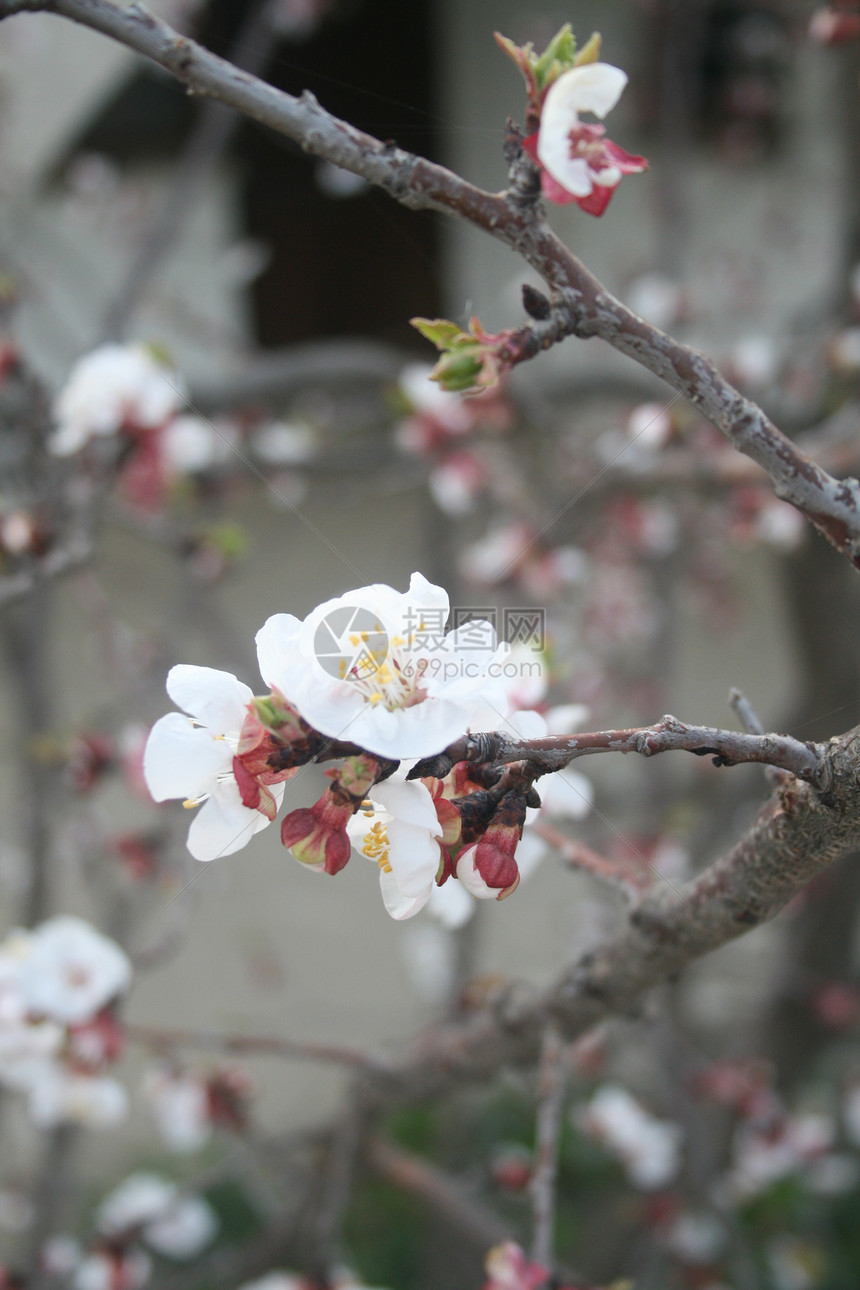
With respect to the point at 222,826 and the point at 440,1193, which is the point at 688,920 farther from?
the point at 440,1193

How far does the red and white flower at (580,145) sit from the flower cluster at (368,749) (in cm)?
24

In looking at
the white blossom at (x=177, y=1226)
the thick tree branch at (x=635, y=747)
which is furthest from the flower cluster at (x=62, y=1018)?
the thick tree branch at (x=635, y=747)

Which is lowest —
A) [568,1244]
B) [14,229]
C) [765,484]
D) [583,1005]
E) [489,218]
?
[568,1244]

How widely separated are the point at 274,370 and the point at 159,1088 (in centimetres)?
128

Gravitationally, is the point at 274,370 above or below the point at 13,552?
above

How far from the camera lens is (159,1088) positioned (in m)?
1.49

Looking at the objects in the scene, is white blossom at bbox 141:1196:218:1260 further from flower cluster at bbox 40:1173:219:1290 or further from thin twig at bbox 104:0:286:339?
thin twig at bbox 104:0:286:339

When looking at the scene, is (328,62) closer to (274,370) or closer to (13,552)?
(274,370)

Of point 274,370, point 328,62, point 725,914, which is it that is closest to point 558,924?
point 274,370

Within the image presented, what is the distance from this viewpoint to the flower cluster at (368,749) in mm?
476

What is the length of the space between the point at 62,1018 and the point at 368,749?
82 cm

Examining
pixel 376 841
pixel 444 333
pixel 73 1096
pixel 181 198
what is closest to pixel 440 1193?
pixel 73 1096

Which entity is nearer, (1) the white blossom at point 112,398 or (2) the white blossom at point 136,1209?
(1) the white blossom at point 112,398

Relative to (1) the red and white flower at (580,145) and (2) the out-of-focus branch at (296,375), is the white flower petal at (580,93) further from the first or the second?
(2) the out-of-focus branch at (296,375)
